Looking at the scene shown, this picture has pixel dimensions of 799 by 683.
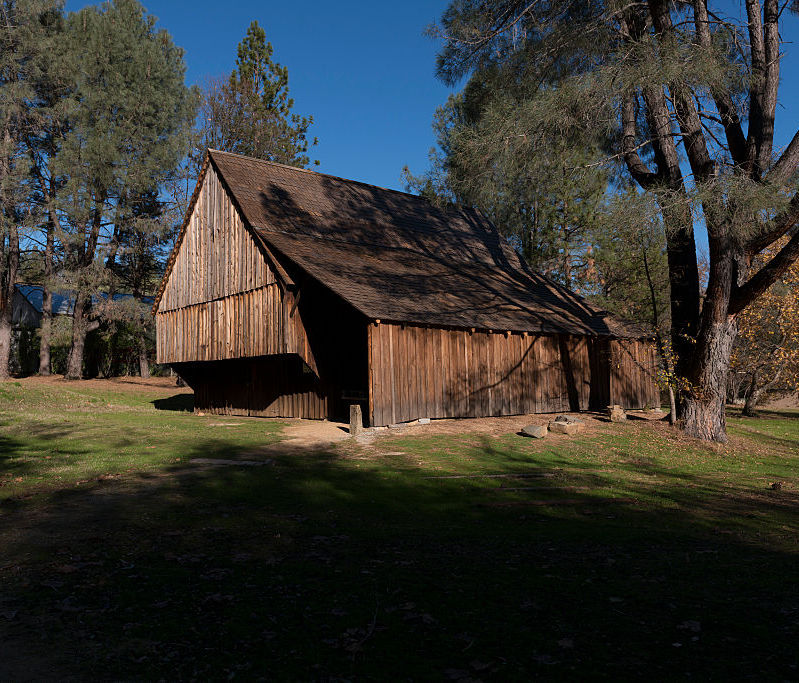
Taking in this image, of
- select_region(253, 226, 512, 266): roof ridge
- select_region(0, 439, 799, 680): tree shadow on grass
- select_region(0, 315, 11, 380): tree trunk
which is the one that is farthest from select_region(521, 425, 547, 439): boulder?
select_region(0, 315, 11, 380): tree trunk

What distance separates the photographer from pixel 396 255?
907 inches

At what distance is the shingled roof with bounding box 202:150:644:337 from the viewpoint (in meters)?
18.7

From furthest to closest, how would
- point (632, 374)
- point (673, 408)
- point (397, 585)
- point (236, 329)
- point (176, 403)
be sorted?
point (176, 403), point (632, 374), point (236, 329), point (673, 408), point (397, 585)

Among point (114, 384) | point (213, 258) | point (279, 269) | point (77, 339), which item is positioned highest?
point (213, 258)

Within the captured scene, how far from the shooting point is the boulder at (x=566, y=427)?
1681cm

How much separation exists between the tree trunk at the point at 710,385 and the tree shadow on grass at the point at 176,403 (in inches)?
813

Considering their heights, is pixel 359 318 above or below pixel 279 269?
below

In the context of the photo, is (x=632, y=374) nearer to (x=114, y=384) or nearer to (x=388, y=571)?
(x=388, y=571)

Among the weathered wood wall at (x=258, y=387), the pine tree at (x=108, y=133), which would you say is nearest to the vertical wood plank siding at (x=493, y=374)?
the weathered wood wall at (x=258, y=387)

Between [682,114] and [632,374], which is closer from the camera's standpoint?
[682,114]

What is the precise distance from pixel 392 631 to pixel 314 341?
51.0 feet

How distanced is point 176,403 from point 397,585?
26991 millimetres

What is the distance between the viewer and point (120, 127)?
1313 inches

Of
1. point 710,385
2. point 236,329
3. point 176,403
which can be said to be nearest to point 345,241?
point 236,329
